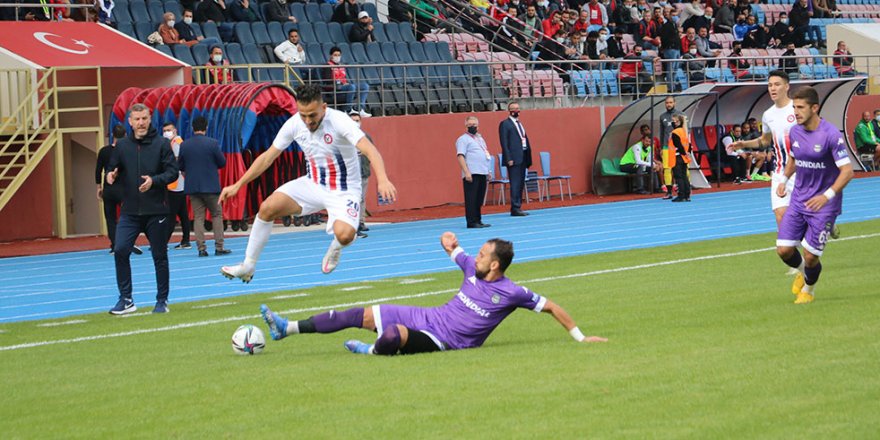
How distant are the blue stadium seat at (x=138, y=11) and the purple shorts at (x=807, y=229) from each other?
756 inches

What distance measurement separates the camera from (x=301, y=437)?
7.19 meters

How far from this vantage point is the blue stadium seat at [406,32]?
109ft

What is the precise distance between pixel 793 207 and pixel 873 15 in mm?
42117

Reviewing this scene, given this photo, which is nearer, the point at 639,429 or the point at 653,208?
the point at 639,429

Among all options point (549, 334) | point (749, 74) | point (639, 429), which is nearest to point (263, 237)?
point (549, 334)

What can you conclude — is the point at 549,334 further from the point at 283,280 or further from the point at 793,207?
the point at 283,280

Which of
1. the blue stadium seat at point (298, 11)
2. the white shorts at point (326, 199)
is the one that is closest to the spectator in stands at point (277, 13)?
the blue stadium seat at point (298, 11)

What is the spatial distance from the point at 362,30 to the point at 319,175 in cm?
1953

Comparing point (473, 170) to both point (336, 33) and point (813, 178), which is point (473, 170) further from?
point (813, 178)

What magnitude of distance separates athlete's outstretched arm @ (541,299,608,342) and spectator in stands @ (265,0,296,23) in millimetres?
21658

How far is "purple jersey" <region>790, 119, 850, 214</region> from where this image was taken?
12.0 m

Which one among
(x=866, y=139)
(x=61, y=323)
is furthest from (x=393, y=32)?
(x=61, y=323)

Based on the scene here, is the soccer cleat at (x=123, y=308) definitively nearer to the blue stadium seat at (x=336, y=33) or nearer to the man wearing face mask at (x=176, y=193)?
the man wearing face mask at (x=176, y=193)

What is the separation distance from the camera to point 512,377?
8.68m
